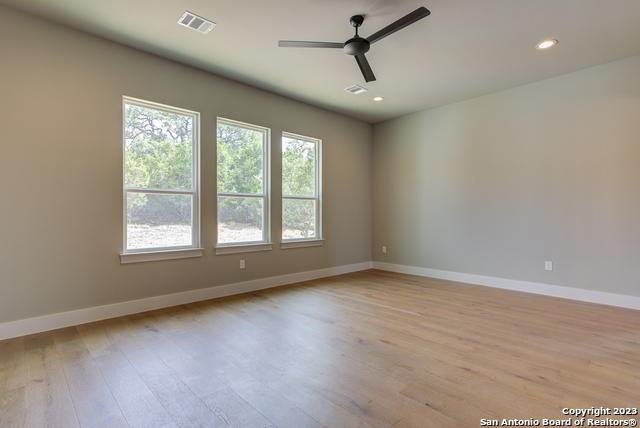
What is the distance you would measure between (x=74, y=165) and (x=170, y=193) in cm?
95

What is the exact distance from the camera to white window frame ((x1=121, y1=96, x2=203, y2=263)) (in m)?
3.47

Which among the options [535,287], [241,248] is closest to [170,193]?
[241,248]

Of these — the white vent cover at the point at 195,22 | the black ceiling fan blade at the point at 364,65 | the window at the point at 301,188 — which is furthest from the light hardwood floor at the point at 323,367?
the white vent cover at the point at 195,22

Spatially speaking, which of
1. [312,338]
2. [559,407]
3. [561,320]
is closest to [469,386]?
[559,407]

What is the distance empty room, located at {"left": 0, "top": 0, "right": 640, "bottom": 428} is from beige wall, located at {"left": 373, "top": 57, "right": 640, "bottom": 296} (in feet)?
0.10

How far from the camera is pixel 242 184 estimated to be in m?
4.55

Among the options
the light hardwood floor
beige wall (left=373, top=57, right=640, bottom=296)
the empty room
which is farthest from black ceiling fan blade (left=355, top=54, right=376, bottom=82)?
beige wall (left=373, top=57, right=640, bottom=296)

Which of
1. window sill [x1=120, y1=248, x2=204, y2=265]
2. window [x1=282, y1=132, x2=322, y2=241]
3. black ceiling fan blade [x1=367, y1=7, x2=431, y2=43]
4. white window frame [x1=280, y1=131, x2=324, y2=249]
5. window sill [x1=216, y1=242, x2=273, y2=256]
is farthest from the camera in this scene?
white window frame [x1=280, y1=131, x2=324, y2=249]

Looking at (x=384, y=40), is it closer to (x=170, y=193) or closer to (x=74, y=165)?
(x=170, y=193)

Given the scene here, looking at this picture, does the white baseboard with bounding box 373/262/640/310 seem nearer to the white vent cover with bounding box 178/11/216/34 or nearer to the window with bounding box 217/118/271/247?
the window with bounding box 217/118/271/247

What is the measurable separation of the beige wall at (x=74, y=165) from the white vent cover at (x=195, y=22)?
901 millimetres

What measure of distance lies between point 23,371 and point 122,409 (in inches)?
41.6

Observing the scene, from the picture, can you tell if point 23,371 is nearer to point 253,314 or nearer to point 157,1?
point 253,314

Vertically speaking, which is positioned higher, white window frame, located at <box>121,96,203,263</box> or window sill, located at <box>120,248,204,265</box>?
white window frame, located at <box>121,96,203,263</box>
